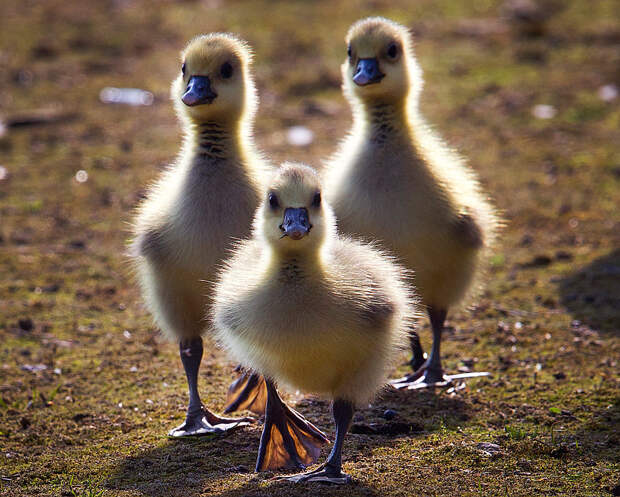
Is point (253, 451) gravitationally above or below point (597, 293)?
below

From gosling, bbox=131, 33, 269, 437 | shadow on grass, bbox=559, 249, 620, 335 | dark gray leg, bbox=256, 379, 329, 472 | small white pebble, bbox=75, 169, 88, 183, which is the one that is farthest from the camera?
small white pebble, bbox=75, 169, 88, 183

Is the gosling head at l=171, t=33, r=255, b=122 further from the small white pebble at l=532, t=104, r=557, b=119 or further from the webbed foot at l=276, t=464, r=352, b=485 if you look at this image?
the small white pebble at l=532, t=104, r=557, b=119

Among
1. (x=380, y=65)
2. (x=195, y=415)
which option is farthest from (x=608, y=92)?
(x=195, y=415)

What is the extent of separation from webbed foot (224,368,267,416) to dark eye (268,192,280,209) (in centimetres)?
126

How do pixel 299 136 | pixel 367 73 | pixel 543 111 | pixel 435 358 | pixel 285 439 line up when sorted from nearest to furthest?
pixel 285 439 → pixel 367 73 → pixel 435 358 → pixel 299 136 → pixel 543 111

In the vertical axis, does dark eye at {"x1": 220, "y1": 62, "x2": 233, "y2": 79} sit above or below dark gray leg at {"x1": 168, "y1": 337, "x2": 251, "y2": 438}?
above

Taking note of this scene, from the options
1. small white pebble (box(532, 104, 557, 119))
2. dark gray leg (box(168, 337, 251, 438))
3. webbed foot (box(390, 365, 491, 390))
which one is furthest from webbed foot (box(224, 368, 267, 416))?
small white pebble (box(532, 104, 557, 119))

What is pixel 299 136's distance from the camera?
29.7ft

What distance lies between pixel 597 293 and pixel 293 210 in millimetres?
3025

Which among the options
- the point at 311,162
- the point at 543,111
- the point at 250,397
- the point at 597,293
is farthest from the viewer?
the point at 543,111

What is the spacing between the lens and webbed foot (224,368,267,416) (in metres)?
4.96

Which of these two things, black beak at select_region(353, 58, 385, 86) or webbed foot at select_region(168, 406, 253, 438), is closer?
webbed foot at select_region(168, 406, 253, 438)

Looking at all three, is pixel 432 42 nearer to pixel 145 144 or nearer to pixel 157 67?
pixel 157 67

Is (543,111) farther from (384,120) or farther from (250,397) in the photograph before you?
(250,397)
